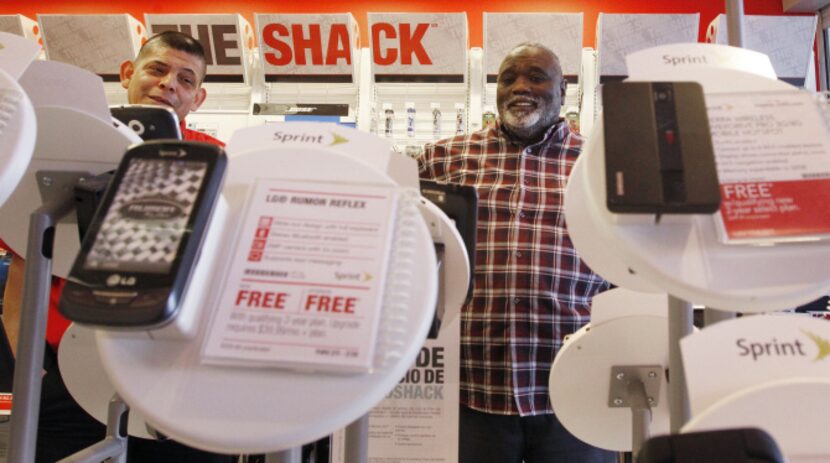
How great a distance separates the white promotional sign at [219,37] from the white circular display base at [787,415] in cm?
366

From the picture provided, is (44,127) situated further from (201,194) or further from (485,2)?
(485,2)

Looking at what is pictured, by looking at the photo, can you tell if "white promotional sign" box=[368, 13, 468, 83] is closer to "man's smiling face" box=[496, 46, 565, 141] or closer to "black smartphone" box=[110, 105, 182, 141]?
"man's smiling face" box=[496, 46, 565, 141]

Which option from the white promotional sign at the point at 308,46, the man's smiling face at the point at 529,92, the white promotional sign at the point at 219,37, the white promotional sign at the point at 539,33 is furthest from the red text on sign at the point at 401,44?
the man's smiling face at the point at 529,92

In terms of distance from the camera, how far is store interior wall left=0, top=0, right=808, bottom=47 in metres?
4.68

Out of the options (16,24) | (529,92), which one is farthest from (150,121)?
(16,24)

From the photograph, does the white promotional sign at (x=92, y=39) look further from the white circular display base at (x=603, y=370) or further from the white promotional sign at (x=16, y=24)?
the white circular display base at (x=603, y=370)

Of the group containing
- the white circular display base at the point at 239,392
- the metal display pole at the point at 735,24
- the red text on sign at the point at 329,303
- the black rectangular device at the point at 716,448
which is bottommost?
the black rectangular device at the point at 716,448

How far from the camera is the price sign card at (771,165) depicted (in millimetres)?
667

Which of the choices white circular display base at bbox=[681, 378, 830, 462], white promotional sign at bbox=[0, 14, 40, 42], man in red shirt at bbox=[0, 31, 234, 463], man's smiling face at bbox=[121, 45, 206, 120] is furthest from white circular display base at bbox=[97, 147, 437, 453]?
white promotional sign at bbox=[0, 14, 40, 42]

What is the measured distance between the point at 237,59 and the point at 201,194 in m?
3.50

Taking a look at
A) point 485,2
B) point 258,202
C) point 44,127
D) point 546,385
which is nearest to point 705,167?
point 258,202

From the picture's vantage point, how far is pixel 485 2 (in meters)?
4.88

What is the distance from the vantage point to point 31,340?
2.89 ft

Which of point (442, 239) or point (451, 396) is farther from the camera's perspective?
point (451, 396)
